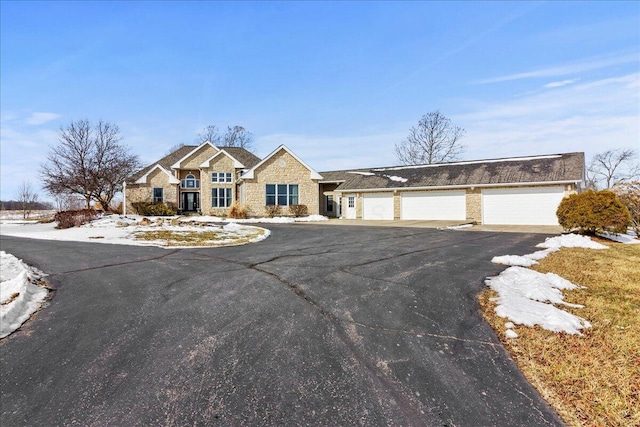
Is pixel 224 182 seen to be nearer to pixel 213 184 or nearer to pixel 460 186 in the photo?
pixel 213 184

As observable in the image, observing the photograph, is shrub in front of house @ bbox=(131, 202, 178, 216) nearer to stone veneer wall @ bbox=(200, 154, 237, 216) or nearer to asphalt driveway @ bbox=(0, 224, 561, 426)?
stone veneer wall @ bbox=(200, 154, 237, 216)

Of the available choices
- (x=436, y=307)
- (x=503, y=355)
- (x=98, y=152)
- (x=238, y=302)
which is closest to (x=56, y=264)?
(x=238, y=302)

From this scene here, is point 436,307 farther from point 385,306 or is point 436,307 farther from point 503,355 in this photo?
point 503,355

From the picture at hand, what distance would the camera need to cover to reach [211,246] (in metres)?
11.5

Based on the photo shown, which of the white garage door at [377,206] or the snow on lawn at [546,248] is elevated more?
the white garage door at [377,206]

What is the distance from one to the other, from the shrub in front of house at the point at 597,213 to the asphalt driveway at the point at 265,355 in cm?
1061

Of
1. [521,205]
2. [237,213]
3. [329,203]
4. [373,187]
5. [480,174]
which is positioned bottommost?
[237,213]

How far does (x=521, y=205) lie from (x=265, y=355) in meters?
22.3

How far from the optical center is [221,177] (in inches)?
1166

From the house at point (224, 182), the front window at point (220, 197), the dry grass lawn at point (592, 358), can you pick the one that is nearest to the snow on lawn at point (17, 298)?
the dry grass lawn at point (592, 358)

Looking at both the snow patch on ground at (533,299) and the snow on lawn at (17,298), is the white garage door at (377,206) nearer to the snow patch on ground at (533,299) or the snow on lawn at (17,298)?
the snow patch on ground at (533,299)

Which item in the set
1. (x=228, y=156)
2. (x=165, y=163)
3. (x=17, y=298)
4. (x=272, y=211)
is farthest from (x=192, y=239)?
(x=165, y=163)

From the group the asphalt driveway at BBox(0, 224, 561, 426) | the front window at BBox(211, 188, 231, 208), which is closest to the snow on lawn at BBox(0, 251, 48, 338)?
the asphalt driveway at BBox(0, 224, 561, 426)

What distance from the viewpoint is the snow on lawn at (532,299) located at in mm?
4234
